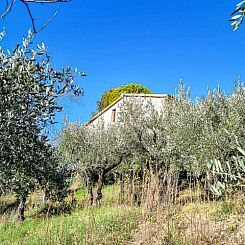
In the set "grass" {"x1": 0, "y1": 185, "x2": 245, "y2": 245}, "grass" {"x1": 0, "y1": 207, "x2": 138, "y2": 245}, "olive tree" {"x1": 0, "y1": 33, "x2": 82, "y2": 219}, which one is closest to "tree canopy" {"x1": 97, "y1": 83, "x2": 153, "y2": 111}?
"grass" {"x1": 0, "y1": 207, "x2": 138, "y2": 245}

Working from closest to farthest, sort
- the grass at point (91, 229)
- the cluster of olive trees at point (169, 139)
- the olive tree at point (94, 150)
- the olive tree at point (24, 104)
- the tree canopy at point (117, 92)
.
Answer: the olive tree at point (24, 104), the grass at point (91, 229), the cluster of olive trees at point (169, 139), the olive tree at point (94, 150), the tree canopy at point (117, 92)

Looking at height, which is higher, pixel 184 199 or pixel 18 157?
pixel 18 157

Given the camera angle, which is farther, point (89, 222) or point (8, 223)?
point (8, 223)

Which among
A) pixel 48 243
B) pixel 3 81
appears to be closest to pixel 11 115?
pixel 3 81

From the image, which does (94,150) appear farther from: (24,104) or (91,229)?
(24,104)

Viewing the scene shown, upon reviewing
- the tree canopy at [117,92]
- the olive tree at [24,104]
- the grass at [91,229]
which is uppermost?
the tree canopy at [117,92]

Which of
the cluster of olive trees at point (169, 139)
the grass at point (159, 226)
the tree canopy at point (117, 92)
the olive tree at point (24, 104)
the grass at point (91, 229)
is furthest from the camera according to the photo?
the tree canopy at point (117, 92)

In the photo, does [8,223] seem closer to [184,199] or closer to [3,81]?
[184,199]

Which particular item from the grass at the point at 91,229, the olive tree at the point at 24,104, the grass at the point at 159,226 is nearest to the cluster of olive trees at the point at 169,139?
the grass at the point at 159,226

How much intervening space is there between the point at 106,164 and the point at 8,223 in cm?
484

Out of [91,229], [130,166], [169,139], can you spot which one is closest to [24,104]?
[91,229]

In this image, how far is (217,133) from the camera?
1234 centimetres

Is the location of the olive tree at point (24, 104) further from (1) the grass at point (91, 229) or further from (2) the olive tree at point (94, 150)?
(2) the olive tree at point (94, 150)

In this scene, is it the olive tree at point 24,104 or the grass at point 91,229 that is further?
the grass at point 91,229
